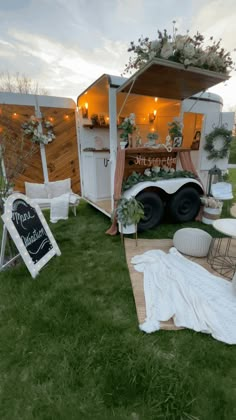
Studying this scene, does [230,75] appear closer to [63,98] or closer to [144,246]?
[144,246]

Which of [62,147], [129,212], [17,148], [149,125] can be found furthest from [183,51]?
[17,148]

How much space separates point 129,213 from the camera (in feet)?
9.49

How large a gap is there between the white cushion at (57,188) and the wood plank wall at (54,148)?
23.0 inches

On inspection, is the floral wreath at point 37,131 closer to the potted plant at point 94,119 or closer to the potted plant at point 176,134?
the potted plant at point 94,119

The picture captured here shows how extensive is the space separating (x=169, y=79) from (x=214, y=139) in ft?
7.72

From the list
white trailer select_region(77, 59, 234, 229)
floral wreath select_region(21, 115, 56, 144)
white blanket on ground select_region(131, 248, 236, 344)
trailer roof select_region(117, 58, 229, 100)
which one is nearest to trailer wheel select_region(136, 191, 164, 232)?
white trailer select_region(77, 59, 234, 229)

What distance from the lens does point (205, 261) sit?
2.58 metres

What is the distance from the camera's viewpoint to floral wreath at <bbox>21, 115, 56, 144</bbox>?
459 cm

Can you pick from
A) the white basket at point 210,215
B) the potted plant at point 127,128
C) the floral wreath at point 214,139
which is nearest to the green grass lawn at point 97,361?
the potted plant at point 127,128

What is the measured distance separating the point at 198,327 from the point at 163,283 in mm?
565

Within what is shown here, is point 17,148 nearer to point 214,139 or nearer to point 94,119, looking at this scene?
point 94,119

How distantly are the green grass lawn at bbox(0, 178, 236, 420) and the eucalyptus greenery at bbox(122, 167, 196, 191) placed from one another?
1.79 metres

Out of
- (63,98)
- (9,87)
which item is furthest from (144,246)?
(9,87)

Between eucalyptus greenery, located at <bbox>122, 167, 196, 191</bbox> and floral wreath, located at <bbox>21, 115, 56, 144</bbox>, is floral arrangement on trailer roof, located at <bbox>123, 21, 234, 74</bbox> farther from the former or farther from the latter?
floral wreath, located at <bbox>21, 115, 56, 144</bbox>
